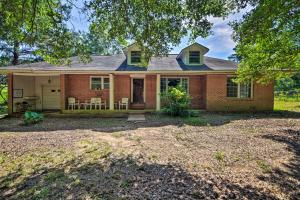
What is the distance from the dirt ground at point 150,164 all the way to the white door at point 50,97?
26.5 ft

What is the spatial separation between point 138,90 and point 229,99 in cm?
701

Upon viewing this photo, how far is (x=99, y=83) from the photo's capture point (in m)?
16.8

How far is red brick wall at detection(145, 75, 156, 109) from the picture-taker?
16531mm

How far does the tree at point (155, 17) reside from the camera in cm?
641

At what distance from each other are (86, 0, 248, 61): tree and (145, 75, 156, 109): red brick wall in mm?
8542

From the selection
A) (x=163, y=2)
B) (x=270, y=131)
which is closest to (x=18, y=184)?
(x=163, y=2)

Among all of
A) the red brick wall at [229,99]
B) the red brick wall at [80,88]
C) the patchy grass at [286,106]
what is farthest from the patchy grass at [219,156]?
the patchy grass at [286,106]

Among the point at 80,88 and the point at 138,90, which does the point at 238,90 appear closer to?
the point at 138,90

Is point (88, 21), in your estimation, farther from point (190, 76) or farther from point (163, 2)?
point (190, 76)

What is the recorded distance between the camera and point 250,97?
52.2 feet

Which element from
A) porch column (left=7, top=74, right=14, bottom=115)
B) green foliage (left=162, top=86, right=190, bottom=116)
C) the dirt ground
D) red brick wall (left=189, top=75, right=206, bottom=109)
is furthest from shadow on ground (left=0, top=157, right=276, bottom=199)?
red brick wall (left=189, top=75, right=206, bottom=109)

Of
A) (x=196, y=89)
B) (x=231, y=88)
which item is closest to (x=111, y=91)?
(x=196, y=89)

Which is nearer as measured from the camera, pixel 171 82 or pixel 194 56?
pixel 171 82

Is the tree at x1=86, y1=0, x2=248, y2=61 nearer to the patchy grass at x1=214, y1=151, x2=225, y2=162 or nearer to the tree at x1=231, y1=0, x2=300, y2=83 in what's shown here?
the tree at x1=231, y1=0, x2=300, y2=83
